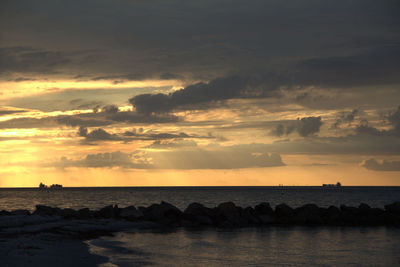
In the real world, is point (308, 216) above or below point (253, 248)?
above

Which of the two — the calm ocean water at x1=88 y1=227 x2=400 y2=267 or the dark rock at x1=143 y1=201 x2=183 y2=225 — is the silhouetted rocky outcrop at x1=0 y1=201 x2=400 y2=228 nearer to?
the dark rock at x1=143 y1=201 x2=183 y2=225

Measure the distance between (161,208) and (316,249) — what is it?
80.7 ft

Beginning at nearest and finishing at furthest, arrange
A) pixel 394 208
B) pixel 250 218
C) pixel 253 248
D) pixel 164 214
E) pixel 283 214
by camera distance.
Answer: pixel 253 248, pixel 250 218, pixel 164 214, pixel 283 214, pixel 394 208

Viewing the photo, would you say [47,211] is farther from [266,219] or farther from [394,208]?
[394,208]

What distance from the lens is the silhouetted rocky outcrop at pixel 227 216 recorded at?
48906 mm

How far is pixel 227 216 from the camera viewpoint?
4953 cm

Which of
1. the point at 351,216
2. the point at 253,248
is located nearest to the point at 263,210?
the point at 351,216

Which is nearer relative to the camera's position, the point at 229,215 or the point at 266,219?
the point at 229,215

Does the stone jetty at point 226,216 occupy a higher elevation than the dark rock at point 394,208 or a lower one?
lower

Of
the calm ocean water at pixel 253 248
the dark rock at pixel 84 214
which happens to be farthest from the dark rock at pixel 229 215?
the dark rock at pixel 84 214

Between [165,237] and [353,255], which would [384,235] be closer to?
[353,255]

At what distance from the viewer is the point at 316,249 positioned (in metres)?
30.1

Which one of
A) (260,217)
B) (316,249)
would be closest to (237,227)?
(260,217)

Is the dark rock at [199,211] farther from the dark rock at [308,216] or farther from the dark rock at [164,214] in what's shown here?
the dark rock at [308,216]
